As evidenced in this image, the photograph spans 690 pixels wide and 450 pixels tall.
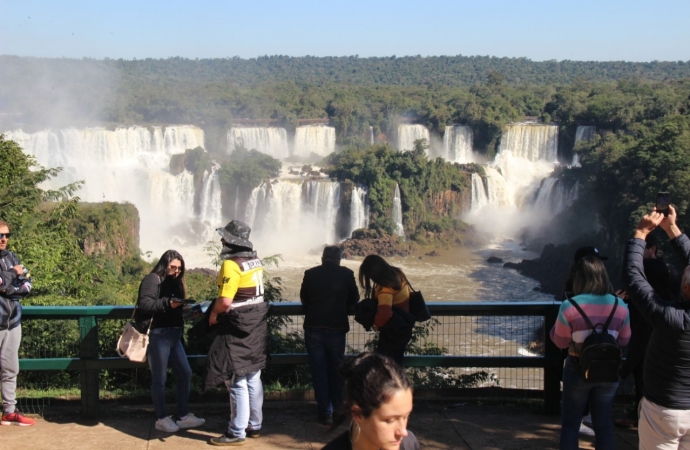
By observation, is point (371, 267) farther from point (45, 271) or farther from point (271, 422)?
point (45, 271)

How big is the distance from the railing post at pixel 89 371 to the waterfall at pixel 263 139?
170 ft

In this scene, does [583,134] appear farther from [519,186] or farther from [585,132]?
[519,186]

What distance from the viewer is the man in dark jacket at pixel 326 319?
5.23 meters

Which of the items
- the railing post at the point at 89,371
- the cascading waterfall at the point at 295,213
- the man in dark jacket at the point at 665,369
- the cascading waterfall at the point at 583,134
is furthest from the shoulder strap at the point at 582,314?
the cascading waterfall at the point at 583,134

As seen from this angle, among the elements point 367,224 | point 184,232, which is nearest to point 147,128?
point 184,232

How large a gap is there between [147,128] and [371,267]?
50.1 meters

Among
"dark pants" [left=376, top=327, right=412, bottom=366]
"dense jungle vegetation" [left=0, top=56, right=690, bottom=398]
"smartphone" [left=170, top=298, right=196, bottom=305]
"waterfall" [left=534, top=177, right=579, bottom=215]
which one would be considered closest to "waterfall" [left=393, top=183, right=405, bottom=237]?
"dense jungle vegetation" [left=0, top=56, right=690, bottom=398]

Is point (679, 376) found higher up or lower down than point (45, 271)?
higher up

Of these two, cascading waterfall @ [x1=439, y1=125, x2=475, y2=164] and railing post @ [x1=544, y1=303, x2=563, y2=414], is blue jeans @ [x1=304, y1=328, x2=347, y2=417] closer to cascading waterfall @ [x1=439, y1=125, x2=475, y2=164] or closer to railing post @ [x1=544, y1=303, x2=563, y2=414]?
railing post @ [x1=544, y1=303, x2=563, y2=414]

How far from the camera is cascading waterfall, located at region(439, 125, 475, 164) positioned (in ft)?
186

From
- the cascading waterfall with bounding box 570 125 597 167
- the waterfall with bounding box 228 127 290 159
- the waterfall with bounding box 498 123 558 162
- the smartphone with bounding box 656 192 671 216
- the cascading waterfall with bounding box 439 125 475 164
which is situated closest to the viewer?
the smartphone with bounding box 656 192 671 216

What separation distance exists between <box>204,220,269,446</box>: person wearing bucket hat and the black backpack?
76.6 inches

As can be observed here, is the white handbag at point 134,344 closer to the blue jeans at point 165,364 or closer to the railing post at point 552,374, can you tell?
the blue jeans at point 165,364

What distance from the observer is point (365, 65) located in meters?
173
